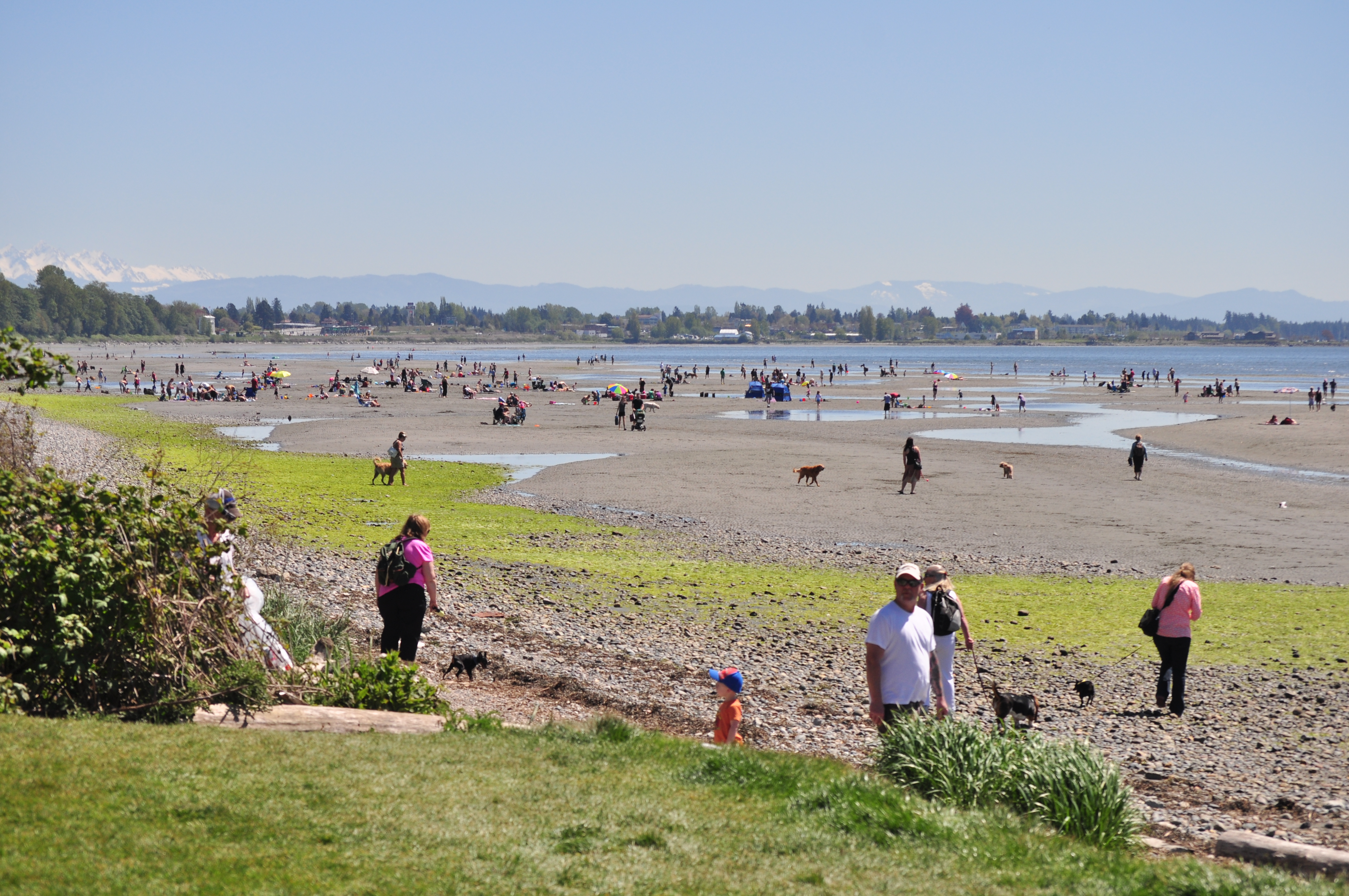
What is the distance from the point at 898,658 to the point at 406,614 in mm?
4363

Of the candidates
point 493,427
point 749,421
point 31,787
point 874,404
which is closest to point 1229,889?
point 31,787

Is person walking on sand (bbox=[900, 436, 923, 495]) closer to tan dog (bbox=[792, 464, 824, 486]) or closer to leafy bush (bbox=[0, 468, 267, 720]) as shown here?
tan dog (bbox=[792, 464, 824, 486])

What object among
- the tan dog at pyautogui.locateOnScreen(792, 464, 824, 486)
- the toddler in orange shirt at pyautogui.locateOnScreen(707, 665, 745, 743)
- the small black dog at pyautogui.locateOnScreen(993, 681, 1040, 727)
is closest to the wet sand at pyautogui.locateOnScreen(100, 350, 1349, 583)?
the tan dog at pyautogui.locateOnScreen(792, 464, 824, 486)

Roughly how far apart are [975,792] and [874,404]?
63773 millimetres

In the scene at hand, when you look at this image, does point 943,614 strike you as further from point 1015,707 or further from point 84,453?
point 84,453

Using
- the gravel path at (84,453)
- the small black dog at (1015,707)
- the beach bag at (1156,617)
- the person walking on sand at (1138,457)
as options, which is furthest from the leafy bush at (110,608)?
the person walking on sand at (1138,457)

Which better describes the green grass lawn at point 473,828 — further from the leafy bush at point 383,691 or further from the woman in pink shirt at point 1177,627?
the woman in pink shirt at point 1177,627

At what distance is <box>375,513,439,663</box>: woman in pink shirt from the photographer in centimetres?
982

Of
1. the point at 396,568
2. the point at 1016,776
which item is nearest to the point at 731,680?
the point at 1016,776

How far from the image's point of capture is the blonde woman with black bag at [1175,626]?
1080cm

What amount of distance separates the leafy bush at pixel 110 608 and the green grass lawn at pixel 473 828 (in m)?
0.67

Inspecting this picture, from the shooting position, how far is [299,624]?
Result: 10898 millimetres

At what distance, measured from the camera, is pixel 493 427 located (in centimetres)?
4947

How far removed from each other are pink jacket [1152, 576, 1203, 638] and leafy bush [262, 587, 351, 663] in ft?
24.9
